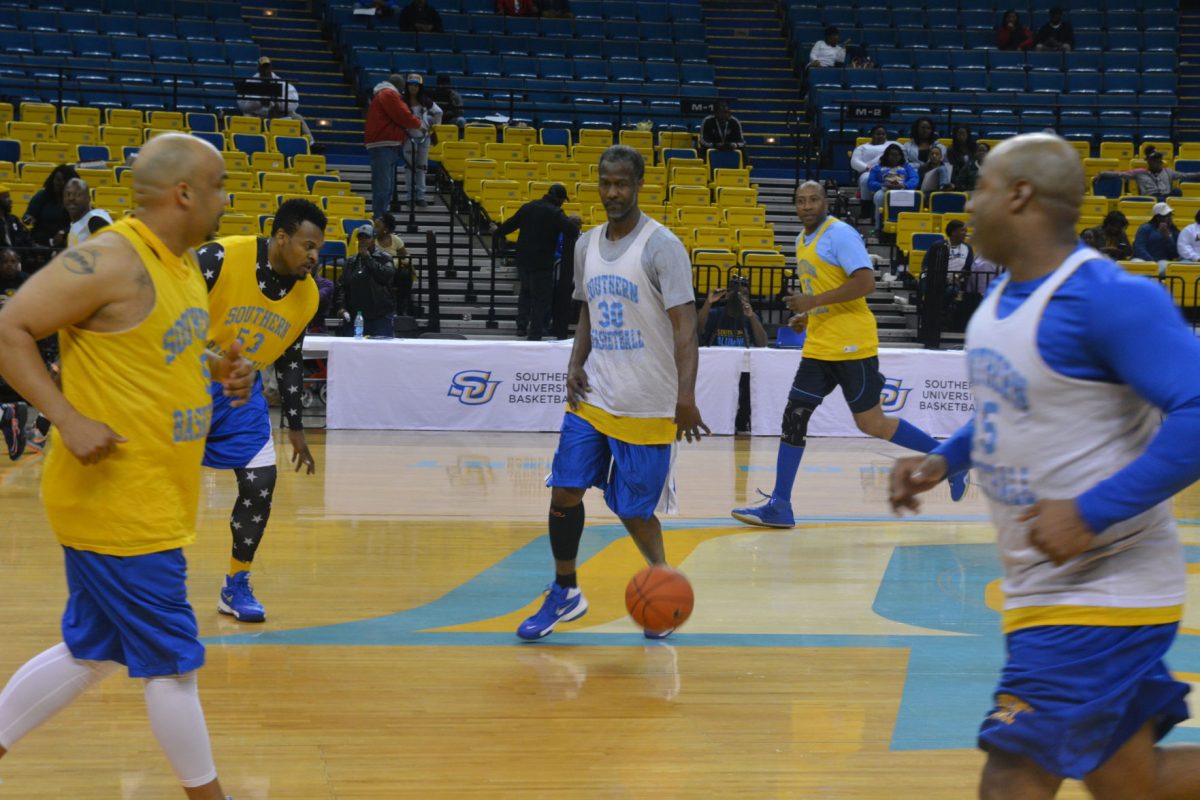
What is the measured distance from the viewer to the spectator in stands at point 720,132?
19.2 m

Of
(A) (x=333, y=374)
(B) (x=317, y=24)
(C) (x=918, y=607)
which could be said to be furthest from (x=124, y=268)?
(B) (x=317, y=24)

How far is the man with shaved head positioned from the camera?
262 cm

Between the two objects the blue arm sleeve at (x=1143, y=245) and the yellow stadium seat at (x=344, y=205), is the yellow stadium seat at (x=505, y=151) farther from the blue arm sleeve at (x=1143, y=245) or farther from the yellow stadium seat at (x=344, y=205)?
the blue arm sleeve at (x=1143, y=245)

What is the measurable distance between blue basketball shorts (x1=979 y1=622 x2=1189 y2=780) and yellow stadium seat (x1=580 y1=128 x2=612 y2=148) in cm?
1670

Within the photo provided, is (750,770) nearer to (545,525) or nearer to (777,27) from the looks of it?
(545,525)

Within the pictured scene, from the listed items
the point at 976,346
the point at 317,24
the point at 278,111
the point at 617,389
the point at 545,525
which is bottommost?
the point at 545,525

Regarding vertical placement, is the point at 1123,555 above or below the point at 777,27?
below

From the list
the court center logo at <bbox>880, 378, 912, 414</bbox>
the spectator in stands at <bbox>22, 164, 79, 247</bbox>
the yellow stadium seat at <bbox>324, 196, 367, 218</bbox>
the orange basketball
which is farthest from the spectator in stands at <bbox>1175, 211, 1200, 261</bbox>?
the orange basketball

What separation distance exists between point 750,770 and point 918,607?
2.33 m

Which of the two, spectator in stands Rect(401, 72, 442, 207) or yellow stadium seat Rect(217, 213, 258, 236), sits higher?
A: spectator in stands Rect(401, 72, 442, 207)

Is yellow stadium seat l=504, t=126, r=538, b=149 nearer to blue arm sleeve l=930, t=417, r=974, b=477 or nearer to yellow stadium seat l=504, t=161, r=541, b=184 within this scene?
yellow stadium seat l=504, t=161, r=541, b=184

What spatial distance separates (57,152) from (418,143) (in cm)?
417

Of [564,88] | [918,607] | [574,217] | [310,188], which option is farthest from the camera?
[564,88]

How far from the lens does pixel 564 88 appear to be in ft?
68.4
